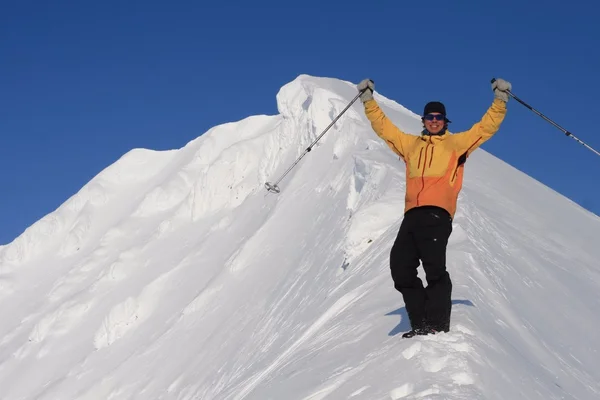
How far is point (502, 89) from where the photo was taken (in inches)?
295

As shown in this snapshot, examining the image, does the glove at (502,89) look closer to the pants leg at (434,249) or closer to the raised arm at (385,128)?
the raised arm at (385,128)

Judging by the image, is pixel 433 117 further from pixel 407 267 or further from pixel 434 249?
pixel 407 267

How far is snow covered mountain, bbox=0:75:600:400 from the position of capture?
25.6 feet

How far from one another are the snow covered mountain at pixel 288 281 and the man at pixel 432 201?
39 cm

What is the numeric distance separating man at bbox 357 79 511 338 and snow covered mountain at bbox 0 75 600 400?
1.28 feet

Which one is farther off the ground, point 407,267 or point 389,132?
point 389,132

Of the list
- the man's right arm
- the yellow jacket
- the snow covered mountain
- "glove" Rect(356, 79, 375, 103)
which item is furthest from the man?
"glove" Rect(356, 79, 375, 103)

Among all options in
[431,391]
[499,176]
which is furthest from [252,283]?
[431,391]

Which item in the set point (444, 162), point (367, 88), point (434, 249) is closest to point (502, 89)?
point (444, 162)

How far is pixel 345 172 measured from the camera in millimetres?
30156

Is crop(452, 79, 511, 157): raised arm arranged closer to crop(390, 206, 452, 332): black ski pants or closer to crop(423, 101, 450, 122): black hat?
crop(423, 101, 450, 122): black hat

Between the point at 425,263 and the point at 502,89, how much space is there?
5.79 ft

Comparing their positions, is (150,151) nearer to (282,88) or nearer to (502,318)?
(282,88)

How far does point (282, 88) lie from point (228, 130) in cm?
902
